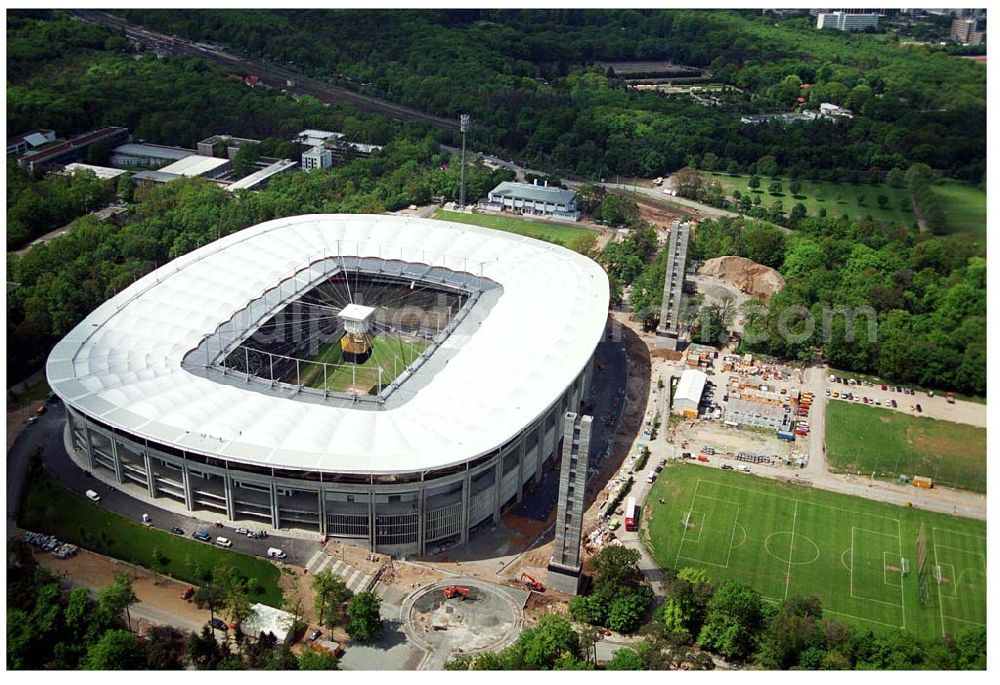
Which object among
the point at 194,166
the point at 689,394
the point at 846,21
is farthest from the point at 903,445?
the point at 846,21

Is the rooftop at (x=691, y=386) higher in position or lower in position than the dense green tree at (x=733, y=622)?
higher

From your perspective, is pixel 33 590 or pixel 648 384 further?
pixel 648 384

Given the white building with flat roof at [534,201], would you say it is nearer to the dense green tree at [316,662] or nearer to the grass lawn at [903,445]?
the grass lawn at [903,445]

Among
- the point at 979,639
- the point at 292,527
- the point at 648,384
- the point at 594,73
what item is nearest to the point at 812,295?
the point at 648,384

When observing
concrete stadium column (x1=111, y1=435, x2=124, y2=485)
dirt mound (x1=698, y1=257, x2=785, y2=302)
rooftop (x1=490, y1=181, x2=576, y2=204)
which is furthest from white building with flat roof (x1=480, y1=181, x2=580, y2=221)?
concrete stadium column (x1=111, y1=435, x2=124, y2=485)

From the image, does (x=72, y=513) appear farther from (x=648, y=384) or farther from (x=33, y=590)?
(x=648, y=384)

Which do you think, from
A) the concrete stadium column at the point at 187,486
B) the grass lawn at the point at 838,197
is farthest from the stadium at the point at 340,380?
the grass lawn at the point at 838,197

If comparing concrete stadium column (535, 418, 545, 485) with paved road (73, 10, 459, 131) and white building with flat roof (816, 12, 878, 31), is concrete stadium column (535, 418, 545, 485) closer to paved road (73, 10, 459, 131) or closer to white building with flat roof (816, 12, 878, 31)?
paved road (73, 10, 459, 131)
